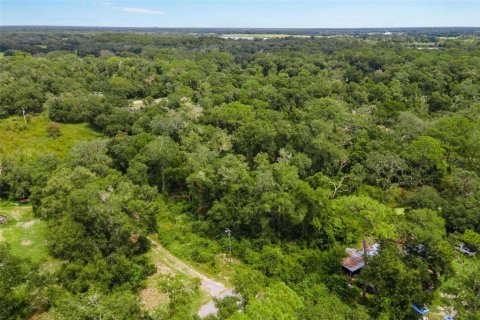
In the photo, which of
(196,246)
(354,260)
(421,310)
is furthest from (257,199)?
(421,310)

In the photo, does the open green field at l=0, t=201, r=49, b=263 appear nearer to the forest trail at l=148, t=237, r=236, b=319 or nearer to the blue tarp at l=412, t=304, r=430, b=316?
the forest trail at l=148, t=237, r=236, b=319

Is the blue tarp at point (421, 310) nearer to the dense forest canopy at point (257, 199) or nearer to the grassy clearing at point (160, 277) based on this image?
the dense forest canopy at point (257, 199)

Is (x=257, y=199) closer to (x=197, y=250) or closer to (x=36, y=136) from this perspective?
(x=197, y=250)

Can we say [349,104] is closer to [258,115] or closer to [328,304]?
[258,115]

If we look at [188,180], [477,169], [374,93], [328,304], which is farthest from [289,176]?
[374,93]

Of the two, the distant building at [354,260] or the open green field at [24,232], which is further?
the open green field at [24,232]

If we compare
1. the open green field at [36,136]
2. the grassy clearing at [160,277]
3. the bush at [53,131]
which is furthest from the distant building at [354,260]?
the bush at [53,131]

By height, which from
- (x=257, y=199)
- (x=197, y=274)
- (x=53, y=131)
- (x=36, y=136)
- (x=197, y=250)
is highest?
(x=257, y=199)
